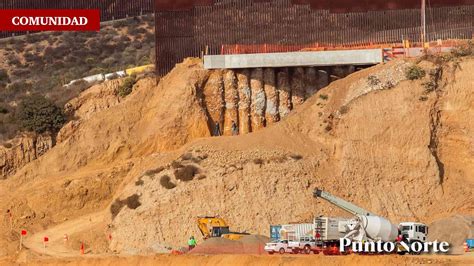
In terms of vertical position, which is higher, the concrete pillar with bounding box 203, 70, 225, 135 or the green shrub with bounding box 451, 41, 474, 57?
the green shrub with bounding box 451, 41, 474, 57

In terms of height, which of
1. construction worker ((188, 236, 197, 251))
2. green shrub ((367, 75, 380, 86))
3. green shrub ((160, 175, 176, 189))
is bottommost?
construction worker ((188, 236, 197, 251))

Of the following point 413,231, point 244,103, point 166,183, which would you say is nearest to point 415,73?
point 244,103

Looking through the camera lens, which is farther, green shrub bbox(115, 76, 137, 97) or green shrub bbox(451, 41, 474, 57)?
green shrub bbox(115, 76, 137, 97)

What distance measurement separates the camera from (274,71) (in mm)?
88500

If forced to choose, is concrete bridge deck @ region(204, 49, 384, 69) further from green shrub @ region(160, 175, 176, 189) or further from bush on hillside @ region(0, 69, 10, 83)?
bush on hillside @ region(0, 69, 10, 83)

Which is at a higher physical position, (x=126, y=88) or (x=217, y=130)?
(x=126, y=88)

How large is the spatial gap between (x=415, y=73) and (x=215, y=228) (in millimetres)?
16435

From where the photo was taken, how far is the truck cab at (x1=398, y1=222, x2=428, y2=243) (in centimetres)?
7244

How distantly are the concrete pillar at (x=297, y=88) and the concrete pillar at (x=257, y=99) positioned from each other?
197cm

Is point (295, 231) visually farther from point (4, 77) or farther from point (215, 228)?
point (4, 77)

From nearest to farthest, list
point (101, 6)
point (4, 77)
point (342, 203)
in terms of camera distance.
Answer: point (342, 203) → point (4, 77) → point (101, 6)

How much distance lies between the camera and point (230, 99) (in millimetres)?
88188

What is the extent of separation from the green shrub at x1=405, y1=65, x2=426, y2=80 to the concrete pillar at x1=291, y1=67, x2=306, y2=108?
7417 mm

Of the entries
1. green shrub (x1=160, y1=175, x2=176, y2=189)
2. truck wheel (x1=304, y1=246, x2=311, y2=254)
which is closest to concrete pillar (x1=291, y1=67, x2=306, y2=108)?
green shrub (x1=160, y1=175, x2=176, y2=189)
